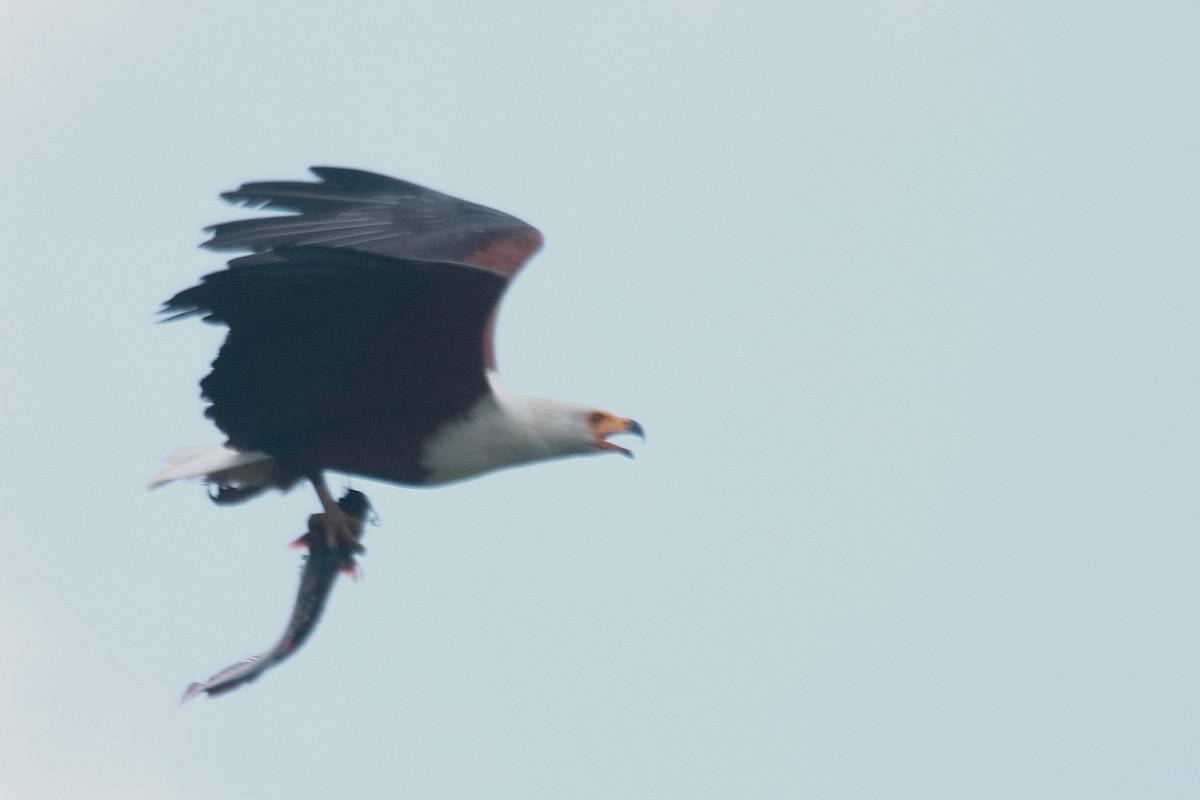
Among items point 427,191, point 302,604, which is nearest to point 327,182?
point 427,191

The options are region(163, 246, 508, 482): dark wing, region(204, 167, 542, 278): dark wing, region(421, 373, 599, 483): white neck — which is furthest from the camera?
region(204, 167, 542, 278): dark wing

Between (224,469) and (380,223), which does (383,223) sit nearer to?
(380,223)

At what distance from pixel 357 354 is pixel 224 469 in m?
0.91

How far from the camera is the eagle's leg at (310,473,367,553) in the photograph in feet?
29.7

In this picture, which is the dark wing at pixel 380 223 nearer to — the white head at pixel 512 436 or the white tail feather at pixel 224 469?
the white head at pixel 512 436

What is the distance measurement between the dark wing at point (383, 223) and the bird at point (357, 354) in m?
0.01

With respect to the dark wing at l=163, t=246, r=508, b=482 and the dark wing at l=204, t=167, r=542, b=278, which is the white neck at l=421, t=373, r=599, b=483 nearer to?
the dark wing at l=163, t=246, r=508, b=482

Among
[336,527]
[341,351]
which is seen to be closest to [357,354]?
[341,351]

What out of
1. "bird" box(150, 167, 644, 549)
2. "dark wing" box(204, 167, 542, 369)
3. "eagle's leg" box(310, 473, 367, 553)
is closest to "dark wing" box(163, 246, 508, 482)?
"bird" box(150, 167, 644, 549)

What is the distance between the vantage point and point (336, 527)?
9.05m

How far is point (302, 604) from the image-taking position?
29.1ft

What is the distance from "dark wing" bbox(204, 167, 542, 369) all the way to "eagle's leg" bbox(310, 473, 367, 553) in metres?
1.00

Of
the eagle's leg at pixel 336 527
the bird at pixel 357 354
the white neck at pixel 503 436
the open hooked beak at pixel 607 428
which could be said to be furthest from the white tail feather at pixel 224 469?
the open hooked beak at pixel 607 428

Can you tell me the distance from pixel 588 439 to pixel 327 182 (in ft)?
6.14
